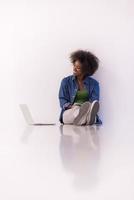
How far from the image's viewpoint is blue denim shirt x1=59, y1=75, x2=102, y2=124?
154 inches

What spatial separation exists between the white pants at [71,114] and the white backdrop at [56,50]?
45 centimetres

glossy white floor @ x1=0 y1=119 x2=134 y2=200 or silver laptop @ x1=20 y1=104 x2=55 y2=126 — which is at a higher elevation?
glossy white floor @ x1=0 y1=119 x2=134 y2=200

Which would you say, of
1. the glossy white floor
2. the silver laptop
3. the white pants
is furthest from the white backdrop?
the glossy white floor

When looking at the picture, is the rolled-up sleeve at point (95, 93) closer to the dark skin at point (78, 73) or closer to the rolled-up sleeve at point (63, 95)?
the dark skin at point (78, 73)

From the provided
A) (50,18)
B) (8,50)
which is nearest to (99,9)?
(50,18)

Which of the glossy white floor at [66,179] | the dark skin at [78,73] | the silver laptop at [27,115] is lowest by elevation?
the silver laptop at [27,115]

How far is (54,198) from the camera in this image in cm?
47

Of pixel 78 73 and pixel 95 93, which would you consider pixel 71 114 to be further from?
pixel 78 73

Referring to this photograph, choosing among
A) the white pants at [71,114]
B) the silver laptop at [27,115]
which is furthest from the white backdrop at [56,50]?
the white pants at [71,114]

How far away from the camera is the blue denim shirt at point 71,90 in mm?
3906

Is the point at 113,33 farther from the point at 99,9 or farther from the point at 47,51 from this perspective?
the point at 47,51

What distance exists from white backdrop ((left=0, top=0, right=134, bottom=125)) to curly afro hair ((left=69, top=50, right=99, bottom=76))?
0.45ft

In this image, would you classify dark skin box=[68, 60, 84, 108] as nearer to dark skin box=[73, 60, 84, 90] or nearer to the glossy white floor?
dark skin box=[73, 60, 84, 90]

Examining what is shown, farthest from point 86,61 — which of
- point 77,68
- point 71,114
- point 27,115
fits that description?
point 27,115
